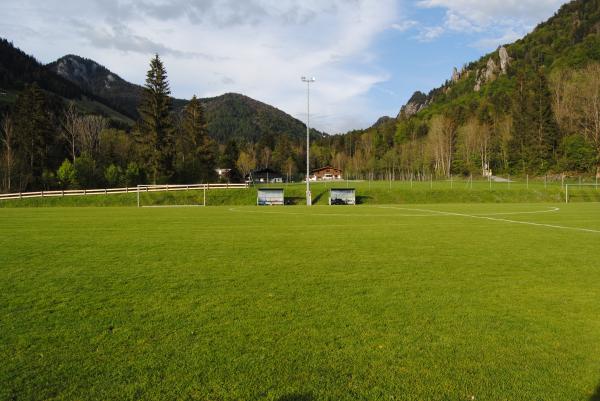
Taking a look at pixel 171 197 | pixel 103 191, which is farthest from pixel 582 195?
pixel 103 191

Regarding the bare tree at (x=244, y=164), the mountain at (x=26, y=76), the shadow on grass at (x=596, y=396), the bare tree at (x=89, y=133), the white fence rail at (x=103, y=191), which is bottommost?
the shadow on grass at (x=596, y=396)

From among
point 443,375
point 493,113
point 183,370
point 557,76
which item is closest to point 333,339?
point 443,375

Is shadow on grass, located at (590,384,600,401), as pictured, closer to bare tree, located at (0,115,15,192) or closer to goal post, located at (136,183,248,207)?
goal post, located at (136,183,248,207)

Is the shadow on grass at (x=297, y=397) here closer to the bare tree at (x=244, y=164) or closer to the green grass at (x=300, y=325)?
the green grass at (x=300, y=325)

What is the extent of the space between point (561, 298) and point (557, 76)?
103520 millimetres

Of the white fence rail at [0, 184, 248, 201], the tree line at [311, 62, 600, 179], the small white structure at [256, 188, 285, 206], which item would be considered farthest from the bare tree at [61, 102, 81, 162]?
the tree line at [311, 62, 600, 179]

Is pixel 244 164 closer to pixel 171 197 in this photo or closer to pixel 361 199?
pixel 171 197

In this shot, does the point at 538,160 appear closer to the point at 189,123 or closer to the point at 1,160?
the point at 189,123

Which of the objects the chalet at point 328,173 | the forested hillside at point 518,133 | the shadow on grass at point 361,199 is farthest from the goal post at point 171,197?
the chalet at point 328,173

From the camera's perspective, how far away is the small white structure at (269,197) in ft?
133

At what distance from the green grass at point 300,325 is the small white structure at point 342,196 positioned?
29488 mm

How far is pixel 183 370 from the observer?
4.14 metres

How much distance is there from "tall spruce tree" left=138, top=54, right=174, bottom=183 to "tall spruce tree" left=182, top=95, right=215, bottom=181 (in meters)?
8.31

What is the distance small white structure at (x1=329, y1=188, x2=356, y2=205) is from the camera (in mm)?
40406
